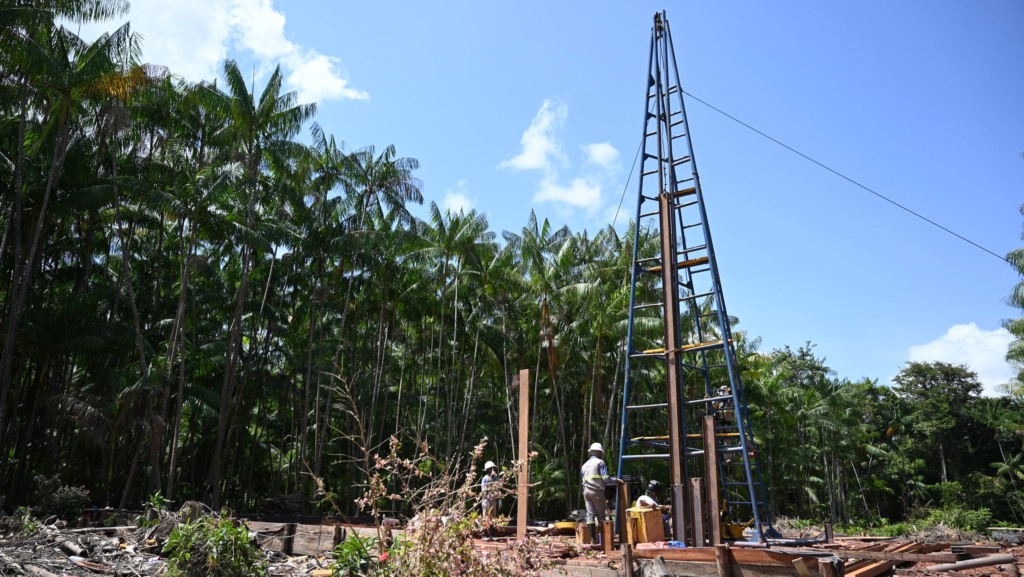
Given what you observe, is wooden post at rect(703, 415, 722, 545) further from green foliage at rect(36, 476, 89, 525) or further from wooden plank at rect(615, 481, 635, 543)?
green foliage at rect(36, 476, 89, 525)

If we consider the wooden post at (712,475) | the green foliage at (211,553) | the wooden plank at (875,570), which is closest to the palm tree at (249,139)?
the green foliage at (211,553)

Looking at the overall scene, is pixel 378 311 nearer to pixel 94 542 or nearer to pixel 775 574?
pixel 94 542

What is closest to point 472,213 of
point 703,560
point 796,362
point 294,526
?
point 294,526

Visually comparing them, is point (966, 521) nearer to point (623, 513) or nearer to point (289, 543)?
point (623, 513)

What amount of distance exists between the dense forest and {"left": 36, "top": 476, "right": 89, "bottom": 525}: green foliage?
1.64 ft

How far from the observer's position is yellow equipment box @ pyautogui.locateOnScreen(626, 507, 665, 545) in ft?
28.8

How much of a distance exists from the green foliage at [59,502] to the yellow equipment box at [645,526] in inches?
419

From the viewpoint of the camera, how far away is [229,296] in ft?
81.5

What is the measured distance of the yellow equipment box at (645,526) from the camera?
879 cm

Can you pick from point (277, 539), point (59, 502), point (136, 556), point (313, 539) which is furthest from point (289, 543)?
point (59, 502)

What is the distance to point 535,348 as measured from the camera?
2903cm

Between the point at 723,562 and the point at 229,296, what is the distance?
851 inches

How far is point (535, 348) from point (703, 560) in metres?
22.0

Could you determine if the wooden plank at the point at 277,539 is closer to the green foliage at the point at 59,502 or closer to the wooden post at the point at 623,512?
the wooden post at the point at 623,512
